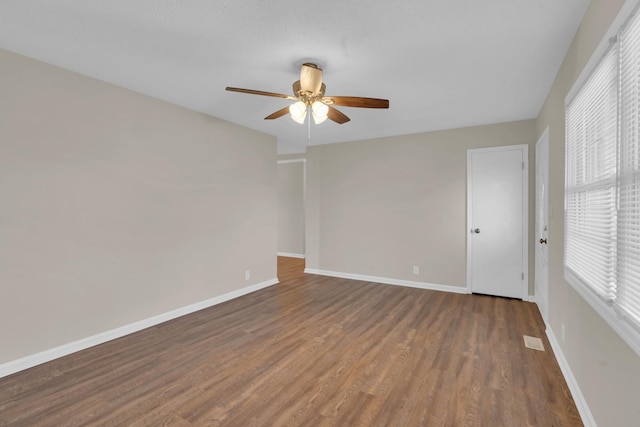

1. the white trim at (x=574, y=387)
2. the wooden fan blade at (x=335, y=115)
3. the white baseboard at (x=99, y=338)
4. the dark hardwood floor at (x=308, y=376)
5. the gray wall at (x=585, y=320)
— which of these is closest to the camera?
the gray wall at (x=585, y=320)

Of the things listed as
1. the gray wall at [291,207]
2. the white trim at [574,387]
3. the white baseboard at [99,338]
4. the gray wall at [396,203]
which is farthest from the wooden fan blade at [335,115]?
the gray wall at [291,207]

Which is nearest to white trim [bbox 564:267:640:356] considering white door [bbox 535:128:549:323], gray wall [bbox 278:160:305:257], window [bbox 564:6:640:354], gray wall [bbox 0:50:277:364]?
window [bbox 564:6:640:354]

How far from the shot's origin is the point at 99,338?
9.40 ft

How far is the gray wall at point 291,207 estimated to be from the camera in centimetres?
740

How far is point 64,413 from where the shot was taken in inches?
75.5

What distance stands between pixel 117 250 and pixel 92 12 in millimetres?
2052

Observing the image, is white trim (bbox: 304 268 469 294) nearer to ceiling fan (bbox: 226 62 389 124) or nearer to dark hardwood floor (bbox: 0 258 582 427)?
dark hardwood floor (bbox: 0 258 582 427)

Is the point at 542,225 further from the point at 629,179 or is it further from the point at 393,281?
the point at 629,179

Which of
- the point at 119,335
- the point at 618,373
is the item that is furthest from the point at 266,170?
the point at 618,373

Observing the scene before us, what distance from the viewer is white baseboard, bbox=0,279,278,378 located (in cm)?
238

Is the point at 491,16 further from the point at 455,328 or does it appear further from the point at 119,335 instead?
the point at 119,335

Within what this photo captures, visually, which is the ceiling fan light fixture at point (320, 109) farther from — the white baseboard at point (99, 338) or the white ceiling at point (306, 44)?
the white baseboard at point (99, 338)

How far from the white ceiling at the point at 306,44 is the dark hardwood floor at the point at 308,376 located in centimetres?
247

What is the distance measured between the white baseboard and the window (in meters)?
3.76
